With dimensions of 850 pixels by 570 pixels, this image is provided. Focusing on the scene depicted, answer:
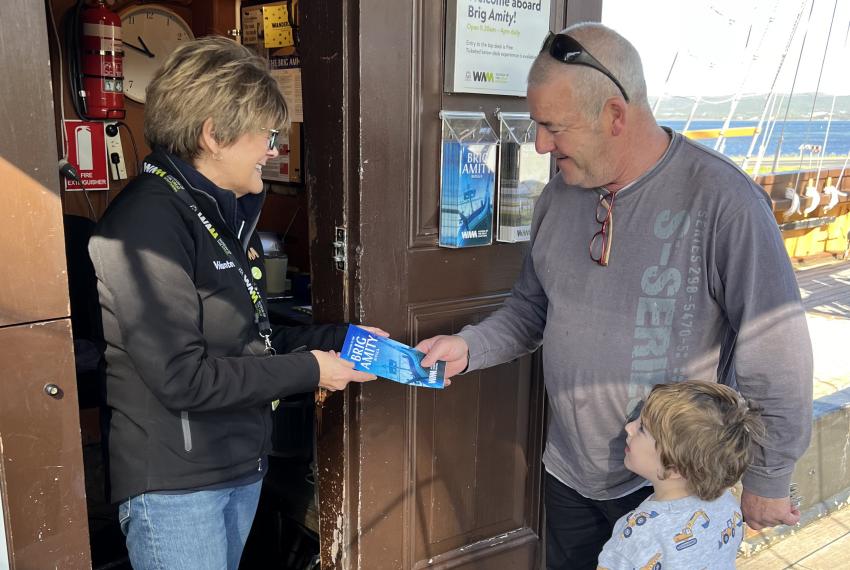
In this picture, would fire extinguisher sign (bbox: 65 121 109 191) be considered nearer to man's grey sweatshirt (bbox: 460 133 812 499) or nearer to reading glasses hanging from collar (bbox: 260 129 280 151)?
reading glasses hanging from collar (bbox: 260 129 280 151)

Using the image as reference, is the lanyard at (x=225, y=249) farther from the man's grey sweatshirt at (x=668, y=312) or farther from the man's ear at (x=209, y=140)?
the man's grey sweatshirt at (x=668, y=312)

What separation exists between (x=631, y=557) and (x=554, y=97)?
44.4 inches

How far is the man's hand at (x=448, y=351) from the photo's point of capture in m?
2.17

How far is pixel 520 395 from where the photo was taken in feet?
→ 8.88

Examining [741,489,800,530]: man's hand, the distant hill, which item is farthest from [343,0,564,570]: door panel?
the distant hill

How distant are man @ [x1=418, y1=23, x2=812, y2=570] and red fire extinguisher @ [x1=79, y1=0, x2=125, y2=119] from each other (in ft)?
8.89

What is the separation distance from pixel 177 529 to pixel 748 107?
10.3m

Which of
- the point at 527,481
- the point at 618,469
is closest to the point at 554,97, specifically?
the point at 618,469

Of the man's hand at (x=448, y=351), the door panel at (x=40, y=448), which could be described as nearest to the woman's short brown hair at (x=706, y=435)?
the man's hand at (x=448, y=351)

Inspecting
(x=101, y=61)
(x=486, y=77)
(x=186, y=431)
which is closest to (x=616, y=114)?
(x=486, y=77)

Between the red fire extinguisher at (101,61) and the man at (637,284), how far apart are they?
8.89 ft

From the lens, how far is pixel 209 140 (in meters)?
1.75

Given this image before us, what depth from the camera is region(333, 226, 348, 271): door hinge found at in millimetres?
2240

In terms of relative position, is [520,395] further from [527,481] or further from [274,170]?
[274,170]
